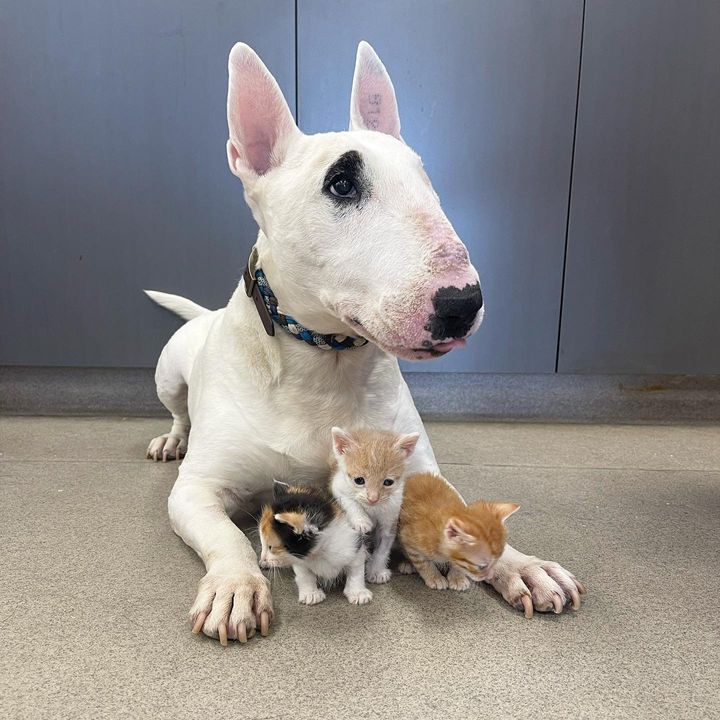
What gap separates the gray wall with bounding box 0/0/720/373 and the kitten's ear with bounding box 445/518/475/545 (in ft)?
4.34

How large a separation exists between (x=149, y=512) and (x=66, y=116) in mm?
1419

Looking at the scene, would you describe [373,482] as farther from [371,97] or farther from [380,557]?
[371,97]

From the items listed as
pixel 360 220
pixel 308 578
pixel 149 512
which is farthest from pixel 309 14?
pixel 308 578

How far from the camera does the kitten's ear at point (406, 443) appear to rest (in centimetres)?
97

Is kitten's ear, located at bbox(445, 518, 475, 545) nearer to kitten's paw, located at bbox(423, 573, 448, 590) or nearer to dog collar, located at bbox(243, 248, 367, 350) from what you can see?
kitten's paw, located at bbox(423, 573, 448, 590)

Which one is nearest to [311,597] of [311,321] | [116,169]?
[311,321]

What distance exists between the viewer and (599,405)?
7.41ft

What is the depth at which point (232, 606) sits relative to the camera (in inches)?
33.5

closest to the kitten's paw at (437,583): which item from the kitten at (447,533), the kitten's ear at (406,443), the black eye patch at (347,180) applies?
the kitten at (447,533)

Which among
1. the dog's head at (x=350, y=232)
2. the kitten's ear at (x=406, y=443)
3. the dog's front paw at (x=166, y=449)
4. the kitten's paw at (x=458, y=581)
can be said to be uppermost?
the dog's head at (x=350, y=232)

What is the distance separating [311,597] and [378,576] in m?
0.13

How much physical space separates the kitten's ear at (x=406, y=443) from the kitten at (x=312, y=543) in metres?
0.14

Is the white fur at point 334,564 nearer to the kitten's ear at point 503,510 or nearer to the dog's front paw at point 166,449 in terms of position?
the kitten's ear at point 503,510

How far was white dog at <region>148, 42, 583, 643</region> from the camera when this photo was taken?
0.85 meters
